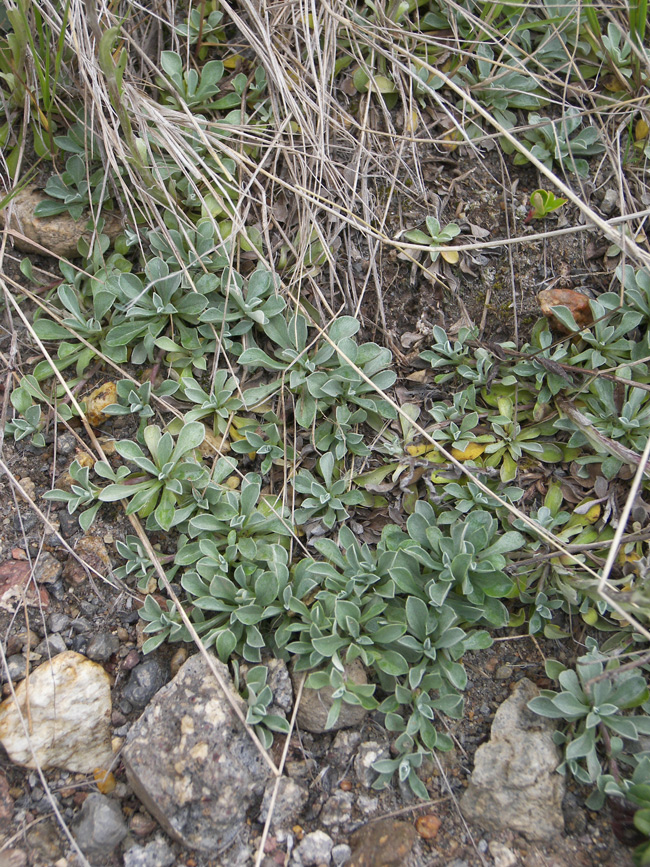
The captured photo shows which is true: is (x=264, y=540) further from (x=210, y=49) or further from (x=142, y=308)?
(x=210, y=49)

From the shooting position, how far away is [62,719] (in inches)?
90.3

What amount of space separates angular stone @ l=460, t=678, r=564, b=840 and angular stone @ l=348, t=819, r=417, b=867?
25 centimetres

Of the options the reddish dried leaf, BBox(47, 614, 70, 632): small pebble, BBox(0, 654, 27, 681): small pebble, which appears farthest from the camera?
the reddish dried leaf

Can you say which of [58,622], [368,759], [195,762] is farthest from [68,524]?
[368,759]

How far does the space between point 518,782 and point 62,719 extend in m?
1.65

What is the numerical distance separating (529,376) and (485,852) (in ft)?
6.23

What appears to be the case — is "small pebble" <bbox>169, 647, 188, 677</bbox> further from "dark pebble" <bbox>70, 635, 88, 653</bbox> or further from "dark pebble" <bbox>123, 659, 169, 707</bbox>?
"dark pebble" <bbox>70, 635, 88, 653</bbox>

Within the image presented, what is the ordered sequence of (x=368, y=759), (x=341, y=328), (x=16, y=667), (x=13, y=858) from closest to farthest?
(x=13, y=858)
(x=368, y=759)
(x=16, y=667)
(x=341, y=328)

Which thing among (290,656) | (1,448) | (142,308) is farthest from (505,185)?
(1,448)

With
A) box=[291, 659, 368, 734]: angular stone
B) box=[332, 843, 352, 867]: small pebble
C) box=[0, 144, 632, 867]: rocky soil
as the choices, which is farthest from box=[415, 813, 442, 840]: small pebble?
box=[291, 659, 368, 734]: angular stone

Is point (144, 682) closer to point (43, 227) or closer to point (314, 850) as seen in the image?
point (314, 850)

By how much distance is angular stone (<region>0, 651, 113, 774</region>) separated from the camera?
2266 mm

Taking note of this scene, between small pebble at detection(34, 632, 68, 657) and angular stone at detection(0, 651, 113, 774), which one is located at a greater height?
small pebble at detection(34, 632, 68, 657)

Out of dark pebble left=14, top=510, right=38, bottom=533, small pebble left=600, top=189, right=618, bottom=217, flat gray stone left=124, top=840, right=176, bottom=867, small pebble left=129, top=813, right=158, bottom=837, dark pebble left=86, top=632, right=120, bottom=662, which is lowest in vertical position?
small pebble left=129, top=813, right=158, bottom=837
